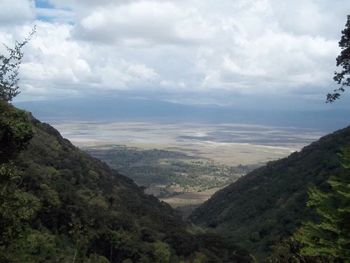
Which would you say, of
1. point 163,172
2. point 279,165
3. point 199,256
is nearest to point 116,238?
point 199,256

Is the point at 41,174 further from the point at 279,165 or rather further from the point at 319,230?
the point at 279,165

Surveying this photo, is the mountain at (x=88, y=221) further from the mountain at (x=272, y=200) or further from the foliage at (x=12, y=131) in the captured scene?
the foliage at (x=12, y=131)

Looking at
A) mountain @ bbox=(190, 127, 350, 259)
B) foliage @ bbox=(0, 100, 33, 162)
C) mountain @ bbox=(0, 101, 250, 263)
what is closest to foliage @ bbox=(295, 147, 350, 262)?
foliage @ bbox=(0, 100, 33, 162)

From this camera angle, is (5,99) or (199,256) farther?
(199,256)

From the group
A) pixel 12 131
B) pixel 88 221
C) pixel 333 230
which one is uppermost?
pixel 12 131

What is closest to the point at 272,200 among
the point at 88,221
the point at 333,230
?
the point at 88,221

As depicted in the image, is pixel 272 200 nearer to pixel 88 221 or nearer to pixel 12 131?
pixel 88 221

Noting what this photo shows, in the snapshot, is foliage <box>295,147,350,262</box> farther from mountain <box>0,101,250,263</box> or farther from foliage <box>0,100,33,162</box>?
mountain <box>0,101,250,263</box>
